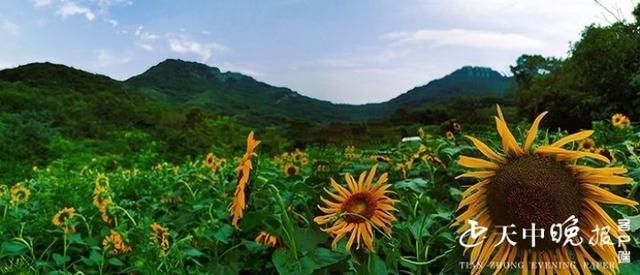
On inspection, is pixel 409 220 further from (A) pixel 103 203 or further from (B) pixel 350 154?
(B) pixel 350 154

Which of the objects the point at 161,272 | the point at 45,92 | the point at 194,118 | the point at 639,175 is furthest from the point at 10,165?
the point at 639,175

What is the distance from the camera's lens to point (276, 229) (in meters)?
1.29

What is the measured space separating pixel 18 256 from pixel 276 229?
1143 millimetres

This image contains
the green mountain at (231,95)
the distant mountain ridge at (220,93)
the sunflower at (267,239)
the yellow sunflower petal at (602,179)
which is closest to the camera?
the yellow sunflower petal at (602,179)

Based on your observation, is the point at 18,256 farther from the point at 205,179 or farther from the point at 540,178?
the point at 540,178

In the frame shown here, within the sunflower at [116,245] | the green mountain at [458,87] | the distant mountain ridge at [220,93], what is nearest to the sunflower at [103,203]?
the sunflower at [116,245]

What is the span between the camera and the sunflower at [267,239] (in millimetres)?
1524

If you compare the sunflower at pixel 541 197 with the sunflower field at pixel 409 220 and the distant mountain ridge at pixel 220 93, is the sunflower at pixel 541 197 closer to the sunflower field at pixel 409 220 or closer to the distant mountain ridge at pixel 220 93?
the sunflower field at pixel 409 220

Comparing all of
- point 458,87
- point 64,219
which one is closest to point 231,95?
point 458,87

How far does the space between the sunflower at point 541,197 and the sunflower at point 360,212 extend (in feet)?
0.84

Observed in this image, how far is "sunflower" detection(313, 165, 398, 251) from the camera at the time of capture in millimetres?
1123

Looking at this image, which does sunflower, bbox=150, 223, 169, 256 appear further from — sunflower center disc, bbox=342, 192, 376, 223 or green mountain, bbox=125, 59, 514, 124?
green mountain, bbox=125, 59, 514, 124

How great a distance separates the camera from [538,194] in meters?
0.86

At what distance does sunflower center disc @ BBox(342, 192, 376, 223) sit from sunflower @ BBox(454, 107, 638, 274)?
0.87 feet
